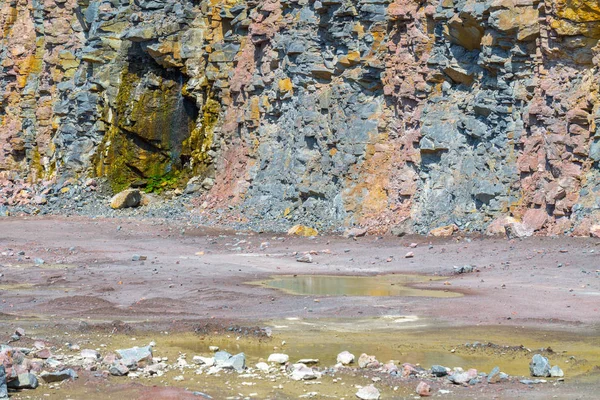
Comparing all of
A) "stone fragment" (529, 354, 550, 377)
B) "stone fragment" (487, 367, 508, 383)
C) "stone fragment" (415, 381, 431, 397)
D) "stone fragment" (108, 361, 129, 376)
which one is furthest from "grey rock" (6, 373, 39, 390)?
"stone fragment" (529, 354, 550, 377)

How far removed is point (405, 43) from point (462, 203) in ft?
17.9

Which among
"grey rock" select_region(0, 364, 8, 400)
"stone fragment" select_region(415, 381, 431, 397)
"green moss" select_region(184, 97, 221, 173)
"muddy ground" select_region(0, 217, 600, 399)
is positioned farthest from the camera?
"green moss" select_region(184, 97, 221, 173)

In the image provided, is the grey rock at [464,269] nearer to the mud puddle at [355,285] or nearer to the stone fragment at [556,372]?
the mud puddle at [355,285]

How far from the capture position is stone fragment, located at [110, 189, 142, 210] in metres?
34.5

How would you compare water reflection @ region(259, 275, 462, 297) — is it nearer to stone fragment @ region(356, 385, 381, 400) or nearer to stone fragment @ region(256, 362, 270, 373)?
stone fragment @ region(256, 362, 270, 373)

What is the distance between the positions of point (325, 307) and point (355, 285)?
2.99 meters

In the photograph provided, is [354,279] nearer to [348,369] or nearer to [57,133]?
[348,369]

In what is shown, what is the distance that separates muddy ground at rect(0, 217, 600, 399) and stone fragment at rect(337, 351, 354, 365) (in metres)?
0.18

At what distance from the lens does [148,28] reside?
3591cm

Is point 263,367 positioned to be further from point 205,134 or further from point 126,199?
point 205,134

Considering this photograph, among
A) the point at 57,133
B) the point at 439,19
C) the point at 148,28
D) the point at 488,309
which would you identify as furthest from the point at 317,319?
the point at 57,133

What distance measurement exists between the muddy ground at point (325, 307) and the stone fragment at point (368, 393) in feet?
0.51

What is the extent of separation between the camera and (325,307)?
44.7 feet

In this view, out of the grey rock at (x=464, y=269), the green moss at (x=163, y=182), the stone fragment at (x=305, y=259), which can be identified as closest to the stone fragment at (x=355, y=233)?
the stone fragment at (x=305, y=259)
